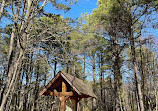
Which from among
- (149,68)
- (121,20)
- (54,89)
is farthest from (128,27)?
(149,68)

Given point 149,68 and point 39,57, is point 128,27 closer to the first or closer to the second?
point 39,57

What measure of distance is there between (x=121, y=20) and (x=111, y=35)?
1692 mm

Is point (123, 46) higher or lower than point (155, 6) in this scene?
lower

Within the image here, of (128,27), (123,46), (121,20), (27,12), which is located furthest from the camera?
(123,46)

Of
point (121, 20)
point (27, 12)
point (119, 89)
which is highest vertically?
point (121, 20)

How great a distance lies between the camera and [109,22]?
1049 cm

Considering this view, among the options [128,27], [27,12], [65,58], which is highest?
[128,27]

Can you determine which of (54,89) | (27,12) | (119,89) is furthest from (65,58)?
(119,89)

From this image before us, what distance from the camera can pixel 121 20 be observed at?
9.77m

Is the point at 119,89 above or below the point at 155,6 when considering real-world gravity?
below

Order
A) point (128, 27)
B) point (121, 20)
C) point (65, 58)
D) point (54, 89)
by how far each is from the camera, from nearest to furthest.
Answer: point (65, 58) → point (54, 89) → point (128, 27) → point (121, 20)

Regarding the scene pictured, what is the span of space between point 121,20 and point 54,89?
6.99 metres

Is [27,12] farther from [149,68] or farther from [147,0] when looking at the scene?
[149,68]

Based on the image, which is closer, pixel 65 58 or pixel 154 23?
pixel 65 58
